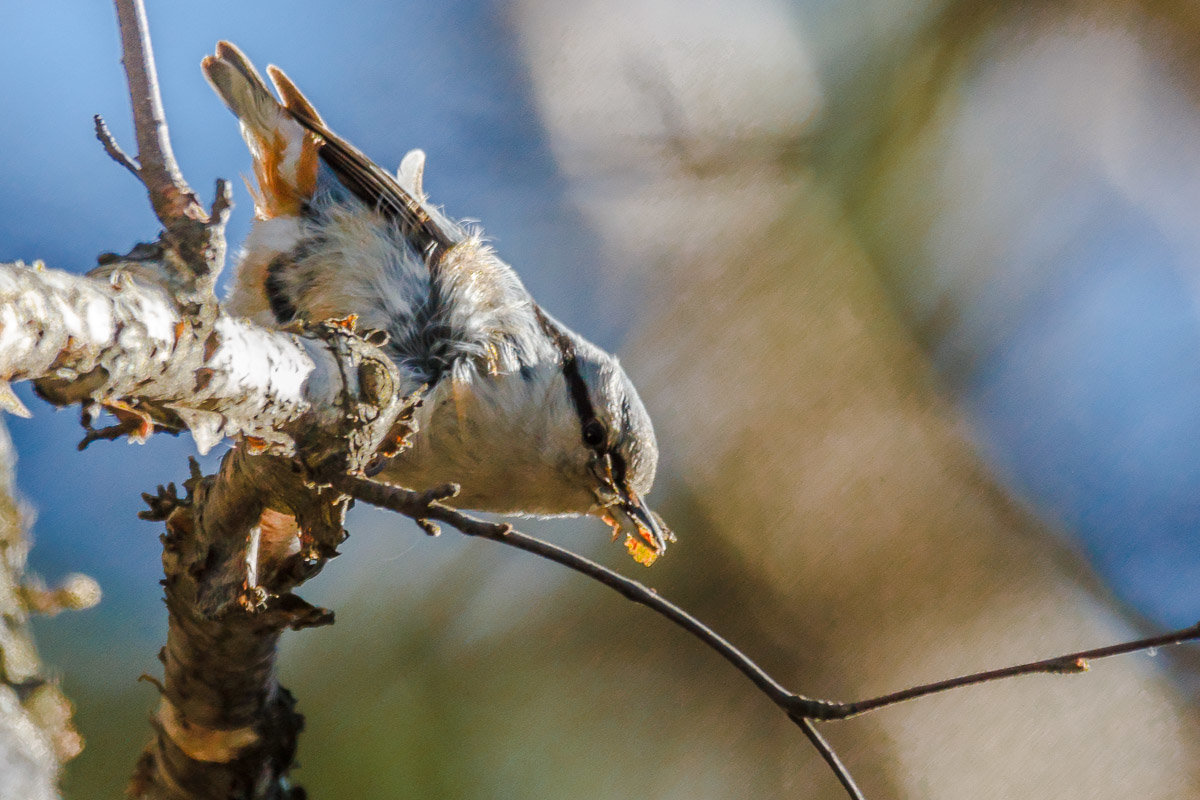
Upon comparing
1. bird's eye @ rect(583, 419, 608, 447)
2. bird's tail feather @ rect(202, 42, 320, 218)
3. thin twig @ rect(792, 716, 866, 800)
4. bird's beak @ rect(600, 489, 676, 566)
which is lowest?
thin twig @ rect(792, 716, 866, 800)

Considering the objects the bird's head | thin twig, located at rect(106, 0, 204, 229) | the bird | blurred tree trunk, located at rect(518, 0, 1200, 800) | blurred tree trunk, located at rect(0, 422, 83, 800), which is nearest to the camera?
blurred tree trunk, located at rect(0, 422, 83, 800)

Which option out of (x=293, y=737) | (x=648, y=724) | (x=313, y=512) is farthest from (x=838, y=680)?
(x=313, y=512)

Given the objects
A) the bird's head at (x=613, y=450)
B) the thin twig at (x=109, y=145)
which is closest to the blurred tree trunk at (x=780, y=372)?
the bird's head at (x=613, y=450)

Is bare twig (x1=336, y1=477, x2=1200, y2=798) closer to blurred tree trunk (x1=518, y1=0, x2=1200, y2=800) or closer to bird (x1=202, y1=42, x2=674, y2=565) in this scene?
bird (x1=202, y1=42, x2=674, y2=565)

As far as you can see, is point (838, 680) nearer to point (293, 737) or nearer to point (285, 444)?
point (293, 737)

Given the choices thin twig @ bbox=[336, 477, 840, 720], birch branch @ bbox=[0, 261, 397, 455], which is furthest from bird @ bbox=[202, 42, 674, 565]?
thin twig @ bbox=[336, 477, 840, 720]

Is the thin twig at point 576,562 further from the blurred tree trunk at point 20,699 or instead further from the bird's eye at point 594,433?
the bird's eye at point 594,433
